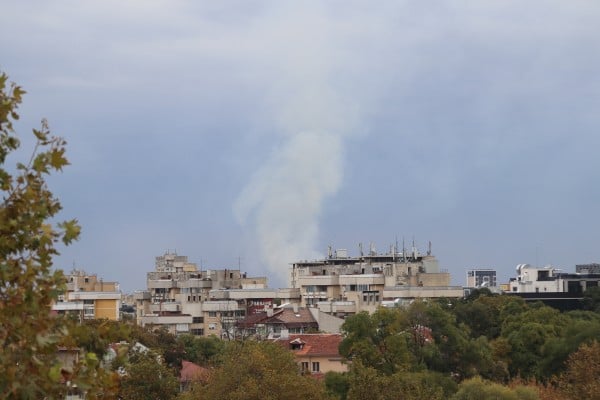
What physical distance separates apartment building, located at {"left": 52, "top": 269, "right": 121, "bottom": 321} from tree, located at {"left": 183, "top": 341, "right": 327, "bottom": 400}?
21342 millimetres

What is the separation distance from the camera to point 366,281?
13862cm

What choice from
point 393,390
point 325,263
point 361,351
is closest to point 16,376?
A: point 393,390

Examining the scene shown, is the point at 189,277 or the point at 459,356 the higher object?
the point at 189,277

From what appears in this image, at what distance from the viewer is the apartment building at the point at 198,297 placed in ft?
461

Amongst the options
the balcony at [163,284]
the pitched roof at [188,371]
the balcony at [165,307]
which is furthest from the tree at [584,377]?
the balcony at [163,284]

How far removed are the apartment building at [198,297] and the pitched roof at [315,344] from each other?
144ft

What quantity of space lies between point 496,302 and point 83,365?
96.9m

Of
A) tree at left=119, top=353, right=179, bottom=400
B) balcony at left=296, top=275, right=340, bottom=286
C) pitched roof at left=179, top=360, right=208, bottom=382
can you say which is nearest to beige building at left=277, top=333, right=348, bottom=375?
pitched roof at left=179, top=360, right=208, bottom=382

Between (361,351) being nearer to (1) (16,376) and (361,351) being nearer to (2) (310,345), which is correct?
(2) (310,345)

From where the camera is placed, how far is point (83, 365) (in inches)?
546

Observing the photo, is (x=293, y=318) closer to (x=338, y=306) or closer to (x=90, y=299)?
(x=338, y=306)

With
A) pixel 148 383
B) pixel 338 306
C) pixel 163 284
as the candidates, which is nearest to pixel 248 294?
pixel 163 284

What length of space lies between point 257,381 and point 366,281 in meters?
84.2

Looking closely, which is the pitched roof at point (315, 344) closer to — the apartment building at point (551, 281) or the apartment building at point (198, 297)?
the apartment building at point (198, 297)
